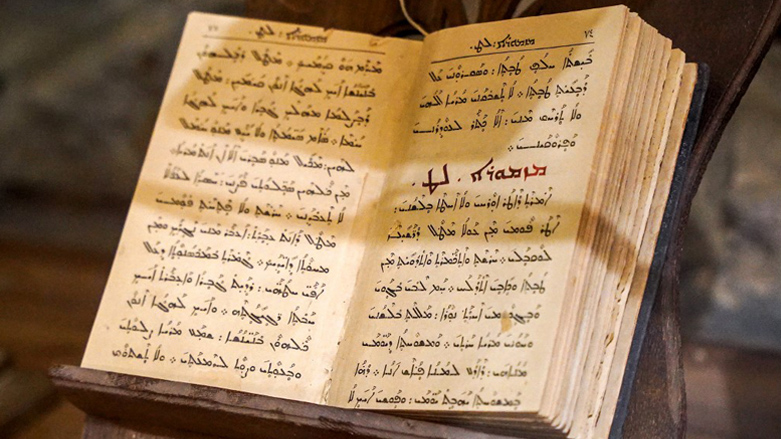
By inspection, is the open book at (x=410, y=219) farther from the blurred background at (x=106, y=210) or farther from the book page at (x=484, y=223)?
the blurred background at (x=106, y=210)

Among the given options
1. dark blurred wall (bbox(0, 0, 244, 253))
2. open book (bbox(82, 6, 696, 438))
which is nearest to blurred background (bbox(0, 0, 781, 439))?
dark blurred wall (bbox(0, 0, 244, 253))

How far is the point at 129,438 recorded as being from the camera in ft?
3.50

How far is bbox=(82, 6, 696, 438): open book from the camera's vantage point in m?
0.89

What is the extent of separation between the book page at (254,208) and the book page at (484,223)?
57mm

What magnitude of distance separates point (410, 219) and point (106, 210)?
4.27 feet

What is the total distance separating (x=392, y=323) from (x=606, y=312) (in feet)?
0.77

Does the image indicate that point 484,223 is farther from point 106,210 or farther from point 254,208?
point 106,210

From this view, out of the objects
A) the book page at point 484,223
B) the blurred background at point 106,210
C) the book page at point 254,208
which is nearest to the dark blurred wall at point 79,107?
the blurred background at point 106,210

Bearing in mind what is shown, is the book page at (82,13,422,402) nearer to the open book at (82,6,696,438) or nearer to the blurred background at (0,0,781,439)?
the open book at (82,6,696,438)

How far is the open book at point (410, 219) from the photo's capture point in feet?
2.93

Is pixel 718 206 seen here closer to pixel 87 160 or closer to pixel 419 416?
pixel 419 416

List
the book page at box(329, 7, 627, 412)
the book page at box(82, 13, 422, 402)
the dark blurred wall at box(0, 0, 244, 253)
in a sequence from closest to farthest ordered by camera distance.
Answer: the book page at box(329, 7, 627, 412)
the book page at box(82, 13, 422, 402)
the dark blurred wall at box(0, 0, 244, 253)

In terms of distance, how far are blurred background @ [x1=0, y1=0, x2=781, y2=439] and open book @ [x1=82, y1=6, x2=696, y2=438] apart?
0.78 metres

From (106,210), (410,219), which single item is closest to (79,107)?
(106,210)
